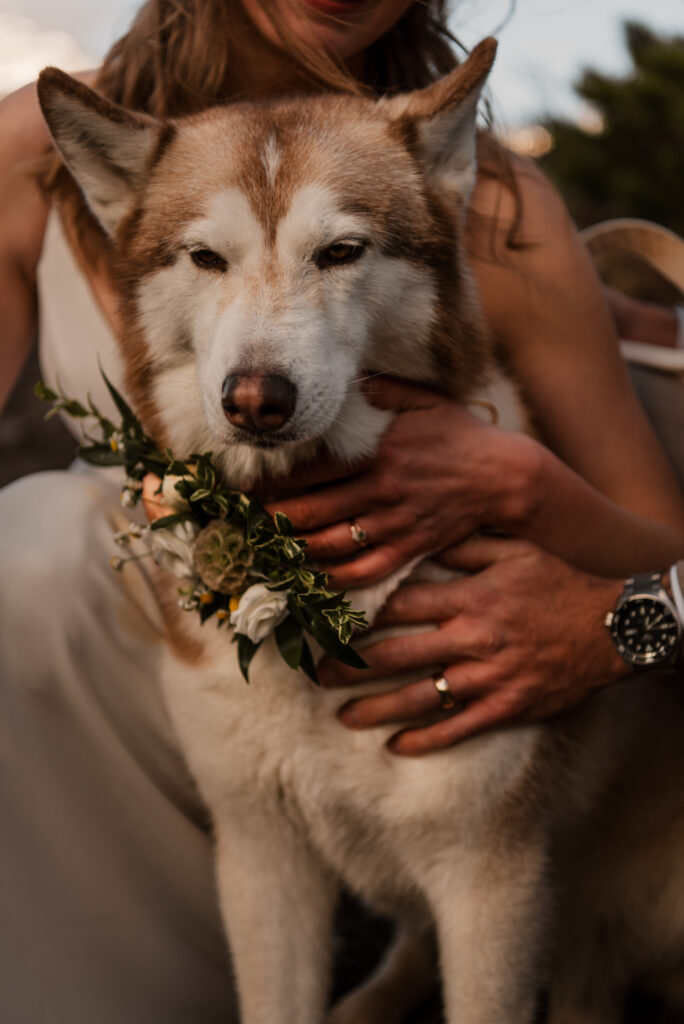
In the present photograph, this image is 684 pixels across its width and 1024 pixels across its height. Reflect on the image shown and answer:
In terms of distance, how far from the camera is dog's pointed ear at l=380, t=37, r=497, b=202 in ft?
4.86

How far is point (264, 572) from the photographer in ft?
5.01

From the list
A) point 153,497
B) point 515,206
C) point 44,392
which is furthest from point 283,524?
point 515,206

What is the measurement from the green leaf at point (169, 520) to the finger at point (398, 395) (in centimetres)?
32

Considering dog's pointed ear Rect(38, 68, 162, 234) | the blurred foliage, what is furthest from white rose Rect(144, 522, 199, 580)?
the blurred foliage

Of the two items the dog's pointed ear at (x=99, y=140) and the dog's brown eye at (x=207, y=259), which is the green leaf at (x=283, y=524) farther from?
the dog's pointed ear at (x=99, y=140)

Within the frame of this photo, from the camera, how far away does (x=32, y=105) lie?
1.95 metres

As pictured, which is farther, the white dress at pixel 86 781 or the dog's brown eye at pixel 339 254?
the white dress at pixel 86 781

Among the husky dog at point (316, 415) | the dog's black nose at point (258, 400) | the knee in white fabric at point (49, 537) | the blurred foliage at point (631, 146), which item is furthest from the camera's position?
the blurred foliage at point (631, 146)

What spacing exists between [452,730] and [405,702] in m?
0.08

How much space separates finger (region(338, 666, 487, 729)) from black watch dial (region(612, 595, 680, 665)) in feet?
0.80

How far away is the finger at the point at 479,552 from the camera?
1.63m

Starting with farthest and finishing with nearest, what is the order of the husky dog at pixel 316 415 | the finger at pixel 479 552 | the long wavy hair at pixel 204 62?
the long wavy hair at pixel 204 62, the finger at pixel 479 552, the husky dog at pixel 316 415

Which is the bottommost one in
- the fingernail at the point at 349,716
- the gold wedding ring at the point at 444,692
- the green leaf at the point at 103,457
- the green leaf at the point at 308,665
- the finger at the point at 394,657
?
the gold wedding ring at the point at 444,692

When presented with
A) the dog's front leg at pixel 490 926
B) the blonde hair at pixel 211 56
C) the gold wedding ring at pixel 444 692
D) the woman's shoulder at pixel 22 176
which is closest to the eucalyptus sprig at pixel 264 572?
the gold wedding ring at pixel 444 692
